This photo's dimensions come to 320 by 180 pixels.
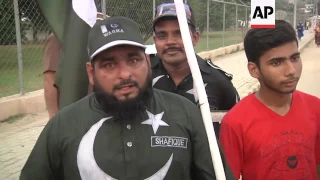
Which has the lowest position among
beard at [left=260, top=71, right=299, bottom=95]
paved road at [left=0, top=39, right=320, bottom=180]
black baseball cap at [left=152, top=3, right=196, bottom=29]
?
paved road at [left=0, top=39, right=320, bottom=180]

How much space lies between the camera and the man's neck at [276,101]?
227 centimetres

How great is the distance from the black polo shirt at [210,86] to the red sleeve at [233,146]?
0.58m

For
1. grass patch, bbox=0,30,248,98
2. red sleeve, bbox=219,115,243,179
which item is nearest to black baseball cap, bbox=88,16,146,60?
red sleeve, bbox=219,115,243,179

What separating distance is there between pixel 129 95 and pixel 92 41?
274mm

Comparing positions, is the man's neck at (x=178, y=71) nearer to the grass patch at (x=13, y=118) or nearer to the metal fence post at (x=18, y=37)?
the grass patch at (x=13, y=118)

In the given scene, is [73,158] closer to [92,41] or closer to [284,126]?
[92,41]

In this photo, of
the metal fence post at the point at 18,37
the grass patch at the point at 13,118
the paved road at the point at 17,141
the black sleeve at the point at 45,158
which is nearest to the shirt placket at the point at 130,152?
the black sleeve at the point at 45,158

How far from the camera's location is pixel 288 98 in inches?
90.4

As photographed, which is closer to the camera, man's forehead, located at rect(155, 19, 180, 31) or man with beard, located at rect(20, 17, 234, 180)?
man with beard, located at rect(20, 17, 234, 180)

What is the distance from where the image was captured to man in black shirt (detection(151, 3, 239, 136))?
268 cm

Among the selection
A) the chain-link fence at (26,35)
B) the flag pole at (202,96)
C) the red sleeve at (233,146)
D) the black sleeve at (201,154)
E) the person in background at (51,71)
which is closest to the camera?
the flag pole at (202,96)

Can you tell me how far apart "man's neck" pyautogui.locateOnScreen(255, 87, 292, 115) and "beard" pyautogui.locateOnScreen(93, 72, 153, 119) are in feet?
2.71

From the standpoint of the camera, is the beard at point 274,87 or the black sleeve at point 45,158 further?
the beard at point 274,87

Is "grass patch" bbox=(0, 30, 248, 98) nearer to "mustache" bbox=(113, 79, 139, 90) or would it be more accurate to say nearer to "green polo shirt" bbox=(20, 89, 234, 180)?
"green polo shirt" bbox=(20, 89, 234, 180)
